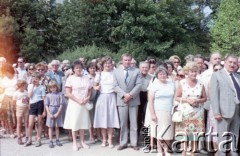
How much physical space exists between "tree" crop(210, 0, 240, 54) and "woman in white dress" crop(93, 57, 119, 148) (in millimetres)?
23213

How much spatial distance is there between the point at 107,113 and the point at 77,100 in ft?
2.43

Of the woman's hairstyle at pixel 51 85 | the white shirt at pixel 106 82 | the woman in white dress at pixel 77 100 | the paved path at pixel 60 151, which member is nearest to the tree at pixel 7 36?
the woman's hairstyle at pixel 51 85

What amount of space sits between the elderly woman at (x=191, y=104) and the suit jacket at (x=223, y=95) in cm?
25

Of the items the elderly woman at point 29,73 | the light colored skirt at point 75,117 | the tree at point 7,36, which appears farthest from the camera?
the tree at point 7,36

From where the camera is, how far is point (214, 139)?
6.69m

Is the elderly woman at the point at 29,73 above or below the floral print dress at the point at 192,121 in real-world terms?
above

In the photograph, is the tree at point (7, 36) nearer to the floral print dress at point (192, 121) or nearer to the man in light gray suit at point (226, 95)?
the floral print dress at point (192, 121)

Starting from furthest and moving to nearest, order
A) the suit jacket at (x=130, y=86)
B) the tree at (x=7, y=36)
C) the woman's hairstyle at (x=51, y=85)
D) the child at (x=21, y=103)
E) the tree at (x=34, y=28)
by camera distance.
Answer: the tree at (x=34, y=28) → the tree at (x=7, y=36) → the child at (x=21, y=103) → the woman's hairstyle at (x=51, y=85) → the suit jacket at (x=130, y=86)

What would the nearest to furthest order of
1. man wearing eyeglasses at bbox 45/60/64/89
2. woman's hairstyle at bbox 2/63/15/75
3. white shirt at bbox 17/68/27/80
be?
1. man wearing eyeglasses at bbox 45/60/64/89
2. woman's hairstyle at bbox 2/63/15/75
3. white shirt at bbox 17/68/27/80

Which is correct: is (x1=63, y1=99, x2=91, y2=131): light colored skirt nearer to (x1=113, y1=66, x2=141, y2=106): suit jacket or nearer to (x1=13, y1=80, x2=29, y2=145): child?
(x1=113, y1=66, x2=141, y2=106): suit jacket

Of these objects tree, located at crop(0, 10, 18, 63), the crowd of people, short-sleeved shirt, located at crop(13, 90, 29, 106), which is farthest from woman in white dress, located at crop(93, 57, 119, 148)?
tree, located at crop(0, 10, 18, 63)

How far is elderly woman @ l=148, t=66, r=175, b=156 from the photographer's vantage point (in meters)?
6.85

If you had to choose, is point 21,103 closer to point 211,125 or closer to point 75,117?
point 75,117

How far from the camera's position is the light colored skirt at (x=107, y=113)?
7902 millimetres
